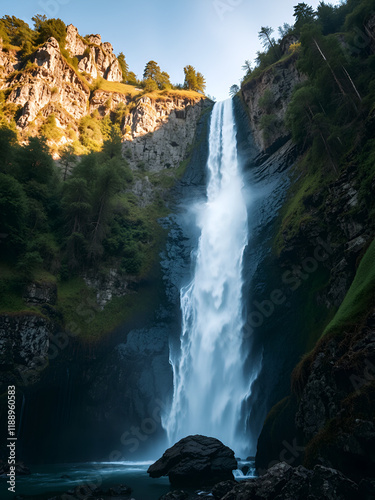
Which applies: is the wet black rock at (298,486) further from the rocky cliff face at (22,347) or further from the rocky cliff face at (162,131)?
the rocky cliff face at (162,131)

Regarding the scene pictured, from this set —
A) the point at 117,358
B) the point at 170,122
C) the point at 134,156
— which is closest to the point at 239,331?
the point at 117,358

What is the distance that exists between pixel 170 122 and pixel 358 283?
4946cm

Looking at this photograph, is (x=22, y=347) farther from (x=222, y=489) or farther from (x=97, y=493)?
(x=222, y=489)

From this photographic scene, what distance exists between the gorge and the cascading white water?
0.12 metres

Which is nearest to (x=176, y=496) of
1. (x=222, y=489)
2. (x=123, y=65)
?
(x=222, y=489)

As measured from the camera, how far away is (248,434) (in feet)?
54.9

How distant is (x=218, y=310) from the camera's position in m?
23.8

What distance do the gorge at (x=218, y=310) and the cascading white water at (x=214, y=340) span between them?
12 cm

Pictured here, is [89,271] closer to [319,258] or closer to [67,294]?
[67,294]

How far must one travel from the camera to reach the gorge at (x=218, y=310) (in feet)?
32.3

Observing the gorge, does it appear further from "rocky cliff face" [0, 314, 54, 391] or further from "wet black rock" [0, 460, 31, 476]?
"wet black rock" [0, 460, 31, 476]

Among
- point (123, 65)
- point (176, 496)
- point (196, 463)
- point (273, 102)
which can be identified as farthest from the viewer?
point (123, 65)

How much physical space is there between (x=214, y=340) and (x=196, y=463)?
996 centimetres

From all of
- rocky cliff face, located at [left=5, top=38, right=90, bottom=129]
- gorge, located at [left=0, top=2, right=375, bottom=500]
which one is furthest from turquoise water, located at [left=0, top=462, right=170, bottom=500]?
rocky cliff face, located at [left=5, top=38, right=90, bottom=129]
